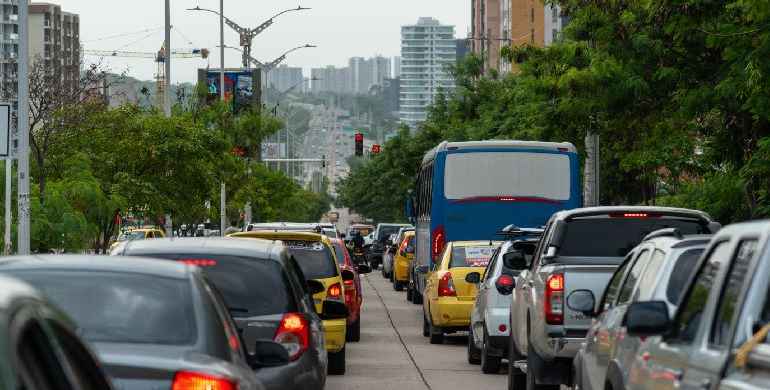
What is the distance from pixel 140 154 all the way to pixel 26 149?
1746cm

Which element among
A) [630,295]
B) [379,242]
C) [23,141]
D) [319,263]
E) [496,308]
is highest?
[23,141]

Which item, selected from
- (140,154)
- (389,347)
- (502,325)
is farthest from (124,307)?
(140,154)

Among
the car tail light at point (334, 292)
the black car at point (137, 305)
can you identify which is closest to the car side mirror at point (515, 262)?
the car tail light at point (334, 292)

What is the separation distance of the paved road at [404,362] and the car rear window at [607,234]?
3.45 metres

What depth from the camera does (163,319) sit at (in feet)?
26.1

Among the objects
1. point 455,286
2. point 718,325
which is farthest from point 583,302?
point 455,286

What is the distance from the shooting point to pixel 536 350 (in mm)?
14062

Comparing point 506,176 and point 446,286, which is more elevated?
point 506,176

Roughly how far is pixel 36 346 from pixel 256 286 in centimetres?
709

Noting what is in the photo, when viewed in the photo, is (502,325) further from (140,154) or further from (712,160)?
(140,154)

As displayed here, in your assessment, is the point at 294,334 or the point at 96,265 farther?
the point at 294,334

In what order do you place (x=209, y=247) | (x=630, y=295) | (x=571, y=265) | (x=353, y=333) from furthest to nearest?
(x=353, y=333)
(x=571, y=265)
(x=209, y=247)
(x=630, y=295)

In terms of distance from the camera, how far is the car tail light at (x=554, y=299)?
13.6m

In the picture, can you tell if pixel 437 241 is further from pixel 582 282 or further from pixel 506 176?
pixel 582 282
